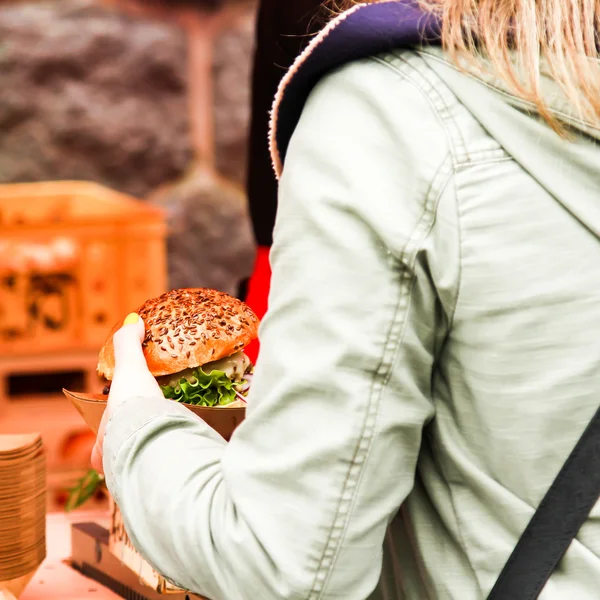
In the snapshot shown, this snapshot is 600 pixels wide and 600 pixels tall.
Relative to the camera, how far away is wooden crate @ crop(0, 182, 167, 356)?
305 cm

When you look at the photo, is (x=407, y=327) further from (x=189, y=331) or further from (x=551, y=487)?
(x=189, y=331)

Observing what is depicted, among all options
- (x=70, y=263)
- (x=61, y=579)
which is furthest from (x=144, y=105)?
(x=61, y=579)

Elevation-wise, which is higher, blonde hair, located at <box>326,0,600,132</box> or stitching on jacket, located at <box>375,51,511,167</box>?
blonde hair, located at <box>326,0,600,132</box>

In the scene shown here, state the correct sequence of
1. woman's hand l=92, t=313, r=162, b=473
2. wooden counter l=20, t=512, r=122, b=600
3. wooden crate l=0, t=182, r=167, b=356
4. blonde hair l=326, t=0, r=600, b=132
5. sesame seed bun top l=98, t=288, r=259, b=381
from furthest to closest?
wooden crate l=0, t=182, r=167, b=356 < wooden counter l=20, t=512, r=122, b=600 < sesame seed bun top l=98, t=288, r=259, b=381 < woman's hand l=92, t=313, r=162, b=473 < blonde hair l=326, t=0, r=600, b=132

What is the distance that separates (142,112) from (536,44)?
2.72 metres

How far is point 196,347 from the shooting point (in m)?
1.00

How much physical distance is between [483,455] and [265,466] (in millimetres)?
153

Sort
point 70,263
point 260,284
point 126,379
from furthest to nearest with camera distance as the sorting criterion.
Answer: point 70,263 → point 260,284 → point 126,379

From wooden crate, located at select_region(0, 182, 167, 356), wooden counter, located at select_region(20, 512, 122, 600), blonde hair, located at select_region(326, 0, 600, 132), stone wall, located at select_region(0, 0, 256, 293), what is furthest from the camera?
stone wall, located at select_region(0, 0, 256, 293)

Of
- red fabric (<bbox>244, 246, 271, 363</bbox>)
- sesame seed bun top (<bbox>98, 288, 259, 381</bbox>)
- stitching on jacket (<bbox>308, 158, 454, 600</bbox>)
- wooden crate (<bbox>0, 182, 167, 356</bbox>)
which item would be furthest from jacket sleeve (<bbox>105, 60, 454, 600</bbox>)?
wooden crate (<bbox>0, 182, 167, 356</bbox>)

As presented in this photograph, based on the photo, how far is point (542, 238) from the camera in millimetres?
607

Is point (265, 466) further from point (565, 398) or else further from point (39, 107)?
point (39, 107)

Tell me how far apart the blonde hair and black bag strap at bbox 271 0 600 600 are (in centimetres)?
3

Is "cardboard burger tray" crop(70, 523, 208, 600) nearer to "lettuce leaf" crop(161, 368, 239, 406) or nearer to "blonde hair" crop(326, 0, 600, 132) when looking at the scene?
"lettuce leaf" crop(161, 368, 239, 406)
